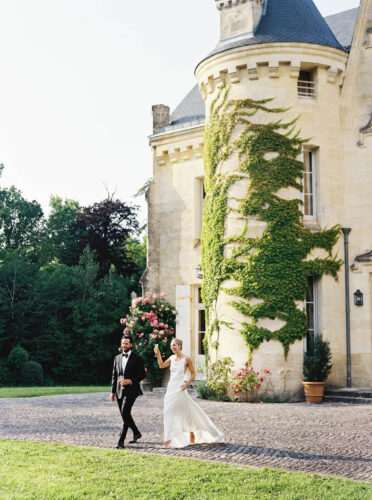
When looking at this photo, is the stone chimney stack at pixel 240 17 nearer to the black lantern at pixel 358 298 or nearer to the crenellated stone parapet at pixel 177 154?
the crenellated stone parapet at pixel 177 154

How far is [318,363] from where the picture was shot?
1645cm

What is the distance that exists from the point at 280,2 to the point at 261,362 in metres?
9.15

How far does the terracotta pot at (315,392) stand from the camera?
16.1 metres

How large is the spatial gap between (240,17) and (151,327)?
28.0 feet

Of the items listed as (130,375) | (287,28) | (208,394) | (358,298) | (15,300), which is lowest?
(208,394)

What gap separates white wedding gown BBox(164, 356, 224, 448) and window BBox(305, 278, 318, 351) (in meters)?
7.78

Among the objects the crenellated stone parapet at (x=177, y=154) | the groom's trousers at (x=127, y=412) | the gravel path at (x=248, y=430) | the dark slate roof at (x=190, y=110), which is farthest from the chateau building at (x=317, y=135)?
the groom's trousers at (x=127, y=412)

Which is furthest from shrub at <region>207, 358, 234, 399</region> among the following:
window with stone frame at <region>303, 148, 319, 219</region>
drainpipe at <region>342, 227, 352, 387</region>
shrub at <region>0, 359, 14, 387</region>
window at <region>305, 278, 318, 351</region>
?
shrub at <region>0, 359, 14, 387</region>

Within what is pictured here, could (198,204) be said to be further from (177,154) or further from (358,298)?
(358,298)

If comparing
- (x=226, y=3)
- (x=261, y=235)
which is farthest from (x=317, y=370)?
(x=226, y=3)

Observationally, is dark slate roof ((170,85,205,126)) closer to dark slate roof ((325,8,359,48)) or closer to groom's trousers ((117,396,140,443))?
dark slate roof ((325,8,359,48))

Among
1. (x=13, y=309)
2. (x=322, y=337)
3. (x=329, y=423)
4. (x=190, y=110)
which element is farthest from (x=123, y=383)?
(x=13, y=309)

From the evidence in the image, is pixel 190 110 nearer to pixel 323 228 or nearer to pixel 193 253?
pixel 193 253

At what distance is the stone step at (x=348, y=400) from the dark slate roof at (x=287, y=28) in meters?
8.54
